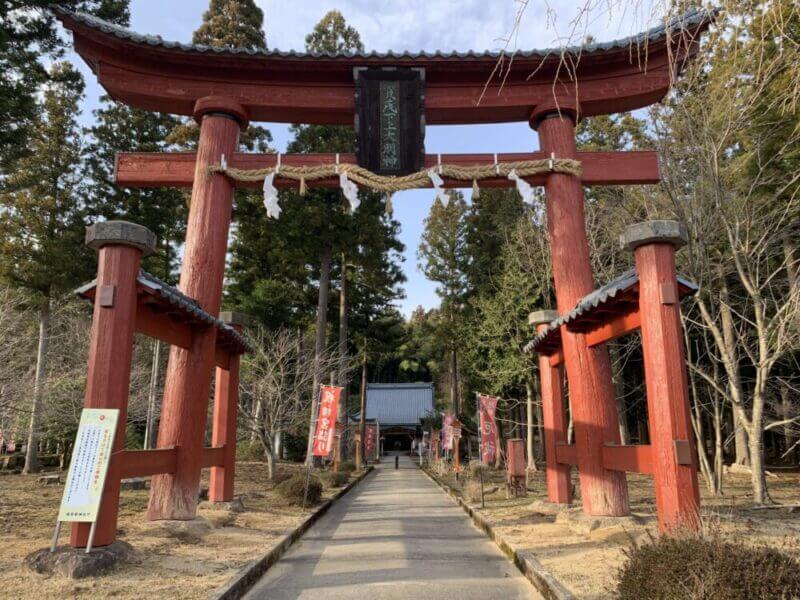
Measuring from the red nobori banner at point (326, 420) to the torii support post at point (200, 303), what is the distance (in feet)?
18.7

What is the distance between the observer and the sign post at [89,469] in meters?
5.54

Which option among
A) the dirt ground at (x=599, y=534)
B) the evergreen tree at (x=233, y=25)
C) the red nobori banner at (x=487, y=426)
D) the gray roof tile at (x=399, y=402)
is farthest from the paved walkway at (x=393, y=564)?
the gray roof tile at (x=399, y=402)

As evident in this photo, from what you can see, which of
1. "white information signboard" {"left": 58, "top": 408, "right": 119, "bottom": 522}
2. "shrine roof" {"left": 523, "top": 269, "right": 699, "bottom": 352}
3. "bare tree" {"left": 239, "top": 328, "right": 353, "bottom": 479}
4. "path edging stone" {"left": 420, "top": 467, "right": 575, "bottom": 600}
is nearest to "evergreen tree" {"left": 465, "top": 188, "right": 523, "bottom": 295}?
"bare tree" {"left": 239, "top": 328, "right": 353, "bottom": 479}

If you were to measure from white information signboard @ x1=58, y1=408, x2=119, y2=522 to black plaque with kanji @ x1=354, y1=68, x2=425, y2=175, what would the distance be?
5653 millimetres

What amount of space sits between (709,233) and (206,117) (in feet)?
34.8

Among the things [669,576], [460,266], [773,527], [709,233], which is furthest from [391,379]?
[669,576]

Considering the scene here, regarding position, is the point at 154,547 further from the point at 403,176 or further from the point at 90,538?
the point at 403,176

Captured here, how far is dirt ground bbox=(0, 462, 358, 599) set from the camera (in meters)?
4.94

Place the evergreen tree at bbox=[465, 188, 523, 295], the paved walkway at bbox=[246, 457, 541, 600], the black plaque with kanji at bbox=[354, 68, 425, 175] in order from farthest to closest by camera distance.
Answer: the evergreen tree at bbox=[465, 188, 523, 295], the black plaque with kanji at bbox=[354, 68, 425, 175], the paved walkway at bbox=[246, 457, 541, 600]

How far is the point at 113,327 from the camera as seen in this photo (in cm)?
621

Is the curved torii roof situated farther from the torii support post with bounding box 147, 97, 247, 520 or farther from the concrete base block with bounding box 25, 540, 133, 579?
the concrete base block with bounding box 25, 540, 133, 579

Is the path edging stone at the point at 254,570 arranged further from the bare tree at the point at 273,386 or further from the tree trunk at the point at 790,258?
the tree trunk at the point at 790,258

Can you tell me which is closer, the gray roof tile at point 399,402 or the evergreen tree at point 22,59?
the evergreen tree at point 22,59

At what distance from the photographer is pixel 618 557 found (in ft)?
19.2
